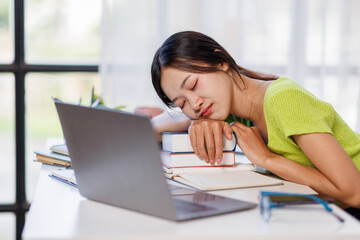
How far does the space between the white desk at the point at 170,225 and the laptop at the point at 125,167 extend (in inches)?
0.9

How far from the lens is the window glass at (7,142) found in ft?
9.39

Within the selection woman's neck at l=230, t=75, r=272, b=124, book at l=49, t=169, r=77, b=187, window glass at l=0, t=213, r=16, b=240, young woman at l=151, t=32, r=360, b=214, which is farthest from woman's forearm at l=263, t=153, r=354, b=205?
window glass at l=0, t=213, r=16, b=240

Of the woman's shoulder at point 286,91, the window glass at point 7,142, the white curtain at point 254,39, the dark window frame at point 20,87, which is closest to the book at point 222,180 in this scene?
the woman's shoulder at point 286,91

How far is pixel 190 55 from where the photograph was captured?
142 cm

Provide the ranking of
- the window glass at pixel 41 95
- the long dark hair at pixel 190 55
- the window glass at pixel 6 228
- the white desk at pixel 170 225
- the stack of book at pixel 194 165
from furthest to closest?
the window glass at pixel 6 228 → the window glass at pixel 41 95 → the long dark hair at pixel 190 55 → the stack of book at pixel 194 165 → the white desk at pixel 170 225

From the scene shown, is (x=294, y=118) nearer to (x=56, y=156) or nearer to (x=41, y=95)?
(x=56, y=156)

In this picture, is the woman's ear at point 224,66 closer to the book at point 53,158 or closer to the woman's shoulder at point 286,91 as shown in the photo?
the woman's shoulder at point 286,91

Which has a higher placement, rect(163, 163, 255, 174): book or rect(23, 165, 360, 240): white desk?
rect(23, 165, 360, 240): white desk

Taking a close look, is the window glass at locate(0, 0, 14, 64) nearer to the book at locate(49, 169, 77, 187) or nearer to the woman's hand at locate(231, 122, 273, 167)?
the book at locate(49, 169, 77, 187)

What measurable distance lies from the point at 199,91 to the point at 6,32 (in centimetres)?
174

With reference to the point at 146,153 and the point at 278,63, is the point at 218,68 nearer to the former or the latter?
the point at 146,153

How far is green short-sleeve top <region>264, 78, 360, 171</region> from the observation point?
48.1 inches

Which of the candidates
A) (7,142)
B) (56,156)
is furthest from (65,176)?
(7,142)

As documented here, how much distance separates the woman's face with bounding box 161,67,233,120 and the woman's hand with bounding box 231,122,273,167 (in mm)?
91
